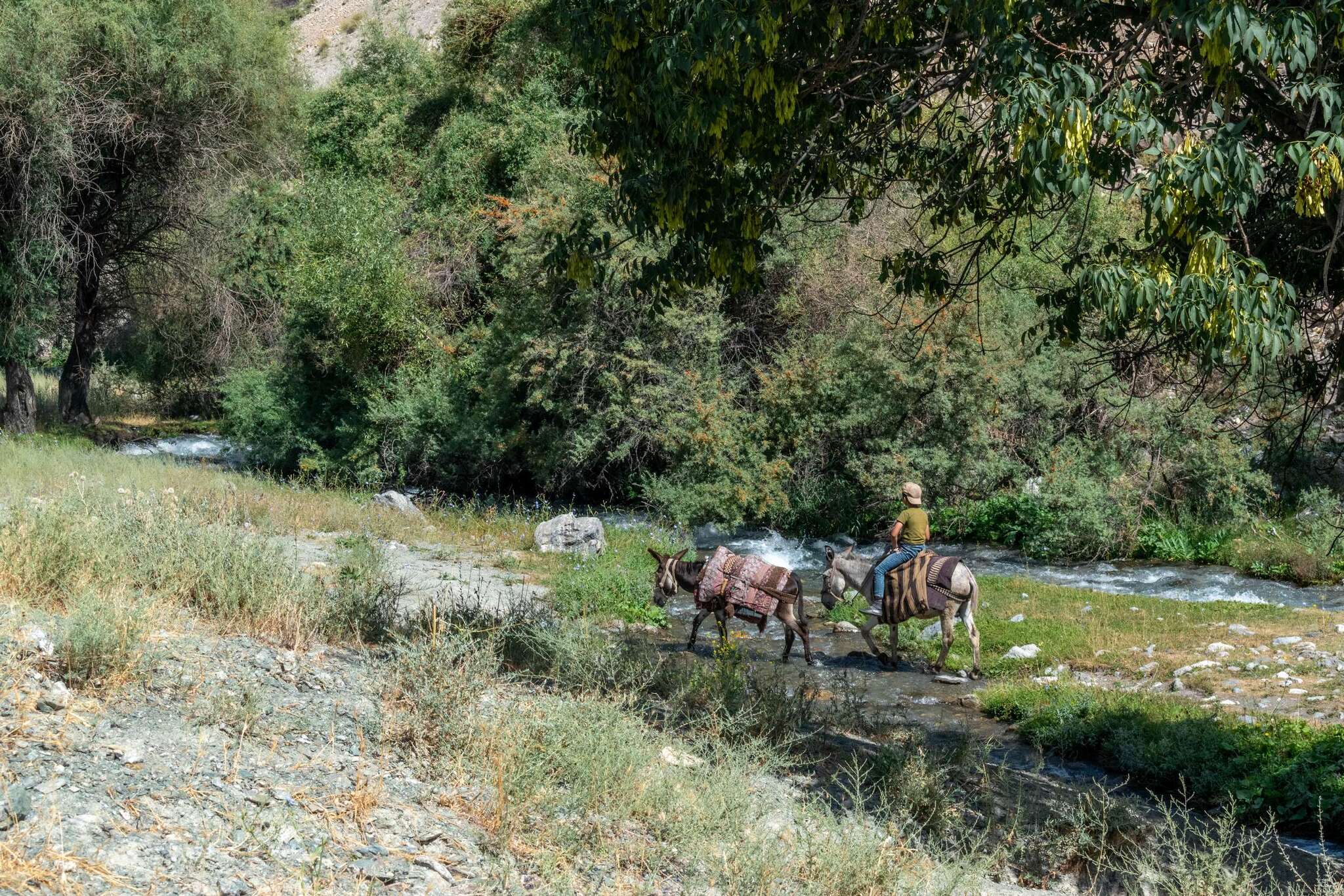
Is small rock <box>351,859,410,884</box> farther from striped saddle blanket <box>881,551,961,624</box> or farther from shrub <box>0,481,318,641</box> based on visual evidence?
striped saddle blanket <box>881,551,961,624</box>

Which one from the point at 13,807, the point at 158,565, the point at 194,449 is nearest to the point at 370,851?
the point at 13,807

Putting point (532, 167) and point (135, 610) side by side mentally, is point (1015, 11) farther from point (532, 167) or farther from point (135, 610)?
point (532, 167)

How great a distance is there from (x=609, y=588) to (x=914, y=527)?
15.2ft

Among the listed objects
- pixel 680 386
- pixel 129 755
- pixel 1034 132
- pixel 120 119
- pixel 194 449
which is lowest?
pixel 194 449

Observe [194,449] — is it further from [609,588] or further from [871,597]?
[871,597]

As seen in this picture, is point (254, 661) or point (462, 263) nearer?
point (254, 661)

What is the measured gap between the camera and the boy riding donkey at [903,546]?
1441 cm

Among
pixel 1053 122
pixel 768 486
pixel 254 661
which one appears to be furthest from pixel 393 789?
pixel 768 486

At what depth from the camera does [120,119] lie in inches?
1002

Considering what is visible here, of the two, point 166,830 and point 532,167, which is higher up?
point 532,167

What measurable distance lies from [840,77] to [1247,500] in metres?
15.6

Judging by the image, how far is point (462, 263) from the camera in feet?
103

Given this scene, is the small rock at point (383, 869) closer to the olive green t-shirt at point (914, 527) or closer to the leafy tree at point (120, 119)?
the olive green t-shirt at point (914, 527)

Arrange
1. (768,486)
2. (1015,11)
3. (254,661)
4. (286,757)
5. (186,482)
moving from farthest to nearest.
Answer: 1. (768,486)
2. (186,482)
3. (254,661)
4. (1015,11)
5. (286,757)
